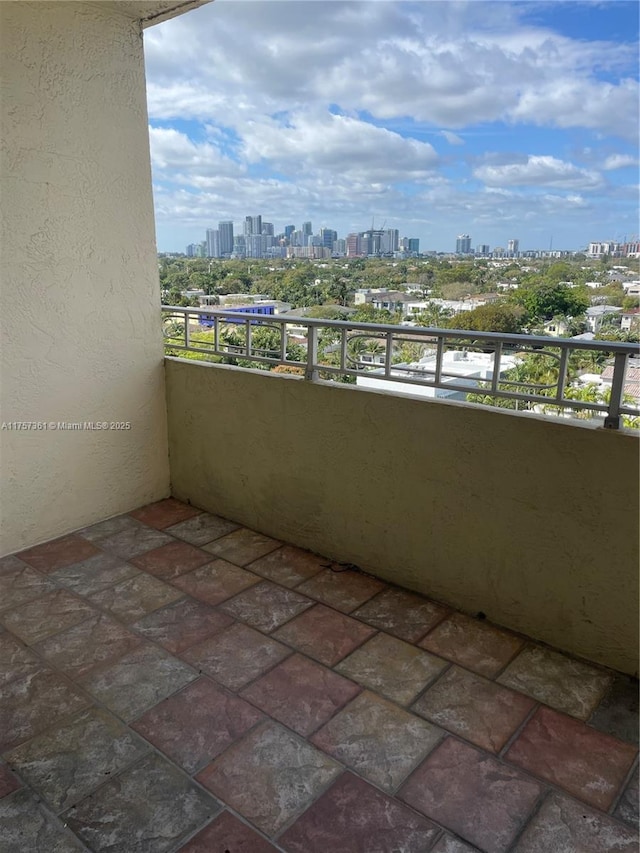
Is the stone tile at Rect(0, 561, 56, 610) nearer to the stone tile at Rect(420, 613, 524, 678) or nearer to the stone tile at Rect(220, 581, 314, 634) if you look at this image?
the stone tile at Rect(220, 581, 314, 634)

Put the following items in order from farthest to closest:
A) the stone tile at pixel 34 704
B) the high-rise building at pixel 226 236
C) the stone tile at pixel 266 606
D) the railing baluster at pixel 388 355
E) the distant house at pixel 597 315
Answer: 1. the high-rise building at pixel 226 236
2. the railing baluster at pixel 388 355
3. the stone tile at pixel 266 606
4. the distant house at pixel 597 315
5. the stone tile at pixel 34 704

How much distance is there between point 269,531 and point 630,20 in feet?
9.08

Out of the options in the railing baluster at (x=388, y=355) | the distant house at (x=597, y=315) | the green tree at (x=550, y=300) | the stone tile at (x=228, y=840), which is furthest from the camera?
the railing baluster at (x=388, y=355)

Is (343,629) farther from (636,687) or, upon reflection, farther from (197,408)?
(197,408)

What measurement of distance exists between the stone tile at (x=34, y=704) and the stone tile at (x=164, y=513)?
1.37m

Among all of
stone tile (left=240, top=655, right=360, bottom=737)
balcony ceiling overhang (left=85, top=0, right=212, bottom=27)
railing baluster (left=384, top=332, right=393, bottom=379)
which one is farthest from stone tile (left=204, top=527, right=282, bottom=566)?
balcony ceiling overhang (left=85, top=0, right=212, bottom=27)

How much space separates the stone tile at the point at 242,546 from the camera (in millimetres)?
3070

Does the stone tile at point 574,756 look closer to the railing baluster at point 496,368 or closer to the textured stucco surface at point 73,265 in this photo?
the railing baluster at point 496,368

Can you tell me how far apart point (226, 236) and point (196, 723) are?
10.3ft

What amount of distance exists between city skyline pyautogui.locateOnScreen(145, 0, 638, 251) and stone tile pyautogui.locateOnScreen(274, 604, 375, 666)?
1808 millimetres

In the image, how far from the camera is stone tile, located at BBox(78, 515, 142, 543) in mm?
3316

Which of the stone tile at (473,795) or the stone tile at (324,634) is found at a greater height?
the stone tile at (473,795)

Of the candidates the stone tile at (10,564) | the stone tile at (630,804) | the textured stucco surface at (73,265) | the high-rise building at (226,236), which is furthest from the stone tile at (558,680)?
the high-rise building at (226,236)

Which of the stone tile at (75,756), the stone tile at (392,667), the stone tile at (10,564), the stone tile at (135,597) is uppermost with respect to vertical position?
the stone tile at (75,756)
